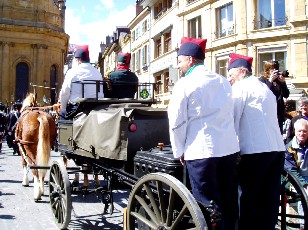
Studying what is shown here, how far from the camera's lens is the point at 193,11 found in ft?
87.0

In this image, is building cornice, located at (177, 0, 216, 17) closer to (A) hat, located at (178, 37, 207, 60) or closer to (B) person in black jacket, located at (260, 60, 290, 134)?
(B) person in black jacket, located at (260, 60, 290, 134)

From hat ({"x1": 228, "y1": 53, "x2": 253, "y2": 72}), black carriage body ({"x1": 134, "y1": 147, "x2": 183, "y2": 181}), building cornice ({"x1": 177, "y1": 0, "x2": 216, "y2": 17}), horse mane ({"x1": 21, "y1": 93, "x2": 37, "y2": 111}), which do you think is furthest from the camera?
building cornice ({"x1": 177, "y1": 0, "x2": 216, "y2": 17})

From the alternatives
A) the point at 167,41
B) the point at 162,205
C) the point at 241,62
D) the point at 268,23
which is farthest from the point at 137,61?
the point at 162,205

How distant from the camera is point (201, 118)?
3510mm

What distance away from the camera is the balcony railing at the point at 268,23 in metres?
21.1

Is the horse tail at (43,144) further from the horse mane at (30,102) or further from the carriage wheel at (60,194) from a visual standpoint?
the horse mane at (30,102)

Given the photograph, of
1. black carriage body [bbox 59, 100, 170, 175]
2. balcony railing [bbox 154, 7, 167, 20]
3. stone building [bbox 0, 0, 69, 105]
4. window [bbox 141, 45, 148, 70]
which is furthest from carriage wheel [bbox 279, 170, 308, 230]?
stone building [bbox 0, 0, 69, 105]

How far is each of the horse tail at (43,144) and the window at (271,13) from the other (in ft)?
54.9

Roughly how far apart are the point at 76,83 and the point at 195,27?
69.8ft

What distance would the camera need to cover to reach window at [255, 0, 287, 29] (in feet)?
69.3

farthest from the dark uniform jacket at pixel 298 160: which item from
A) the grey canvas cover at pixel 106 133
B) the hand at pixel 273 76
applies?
the grey canvas cover at pixel 106 133

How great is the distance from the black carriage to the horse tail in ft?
3.15

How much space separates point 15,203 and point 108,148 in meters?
3.58

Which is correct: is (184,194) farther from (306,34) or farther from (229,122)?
(306,34)
